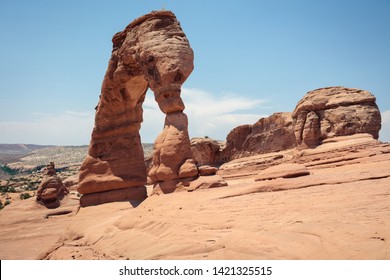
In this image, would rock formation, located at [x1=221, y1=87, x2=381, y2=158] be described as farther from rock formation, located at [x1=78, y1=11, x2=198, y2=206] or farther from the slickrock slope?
rock formation, located at [x1=78, y1=11, x2=198, y2=206]

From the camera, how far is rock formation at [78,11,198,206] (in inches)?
359

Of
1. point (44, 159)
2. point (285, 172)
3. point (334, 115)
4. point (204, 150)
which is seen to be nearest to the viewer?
point (285, 172)

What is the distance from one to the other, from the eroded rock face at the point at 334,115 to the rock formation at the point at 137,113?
9.35 metres

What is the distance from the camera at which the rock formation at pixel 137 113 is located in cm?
912

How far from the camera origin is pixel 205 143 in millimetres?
25500

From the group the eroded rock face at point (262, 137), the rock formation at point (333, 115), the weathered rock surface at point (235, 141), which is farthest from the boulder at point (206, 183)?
the weathered rock surface at point (235, 141)

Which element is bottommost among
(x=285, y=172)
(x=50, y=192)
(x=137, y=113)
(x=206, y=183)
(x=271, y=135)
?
(x=50, y=192)

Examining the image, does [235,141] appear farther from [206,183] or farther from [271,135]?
[206,183]

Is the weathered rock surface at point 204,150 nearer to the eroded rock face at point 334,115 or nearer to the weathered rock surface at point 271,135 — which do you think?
the weathered rock surface at point 271,135

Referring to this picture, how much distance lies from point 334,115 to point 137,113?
10.1m

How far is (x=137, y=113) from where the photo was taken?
41.5 ft

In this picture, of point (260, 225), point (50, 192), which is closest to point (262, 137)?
point (50, 192)
